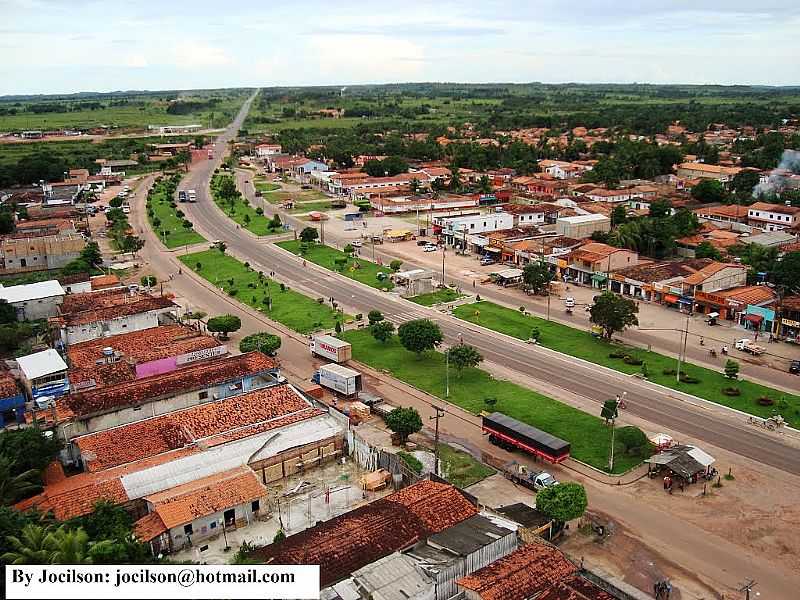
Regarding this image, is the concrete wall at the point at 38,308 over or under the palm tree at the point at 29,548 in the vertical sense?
under

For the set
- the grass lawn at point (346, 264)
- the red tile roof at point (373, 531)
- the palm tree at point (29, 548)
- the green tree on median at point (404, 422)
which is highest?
the palm tree at point (29, 548)

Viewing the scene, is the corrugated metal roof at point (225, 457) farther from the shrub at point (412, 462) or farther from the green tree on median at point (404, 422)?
the shrub at point (412, 462)

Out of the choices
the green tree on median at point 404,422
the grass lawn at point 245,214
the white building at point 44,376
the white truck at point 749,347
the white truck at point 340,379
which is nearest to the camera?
the green tree on median at point 404,422

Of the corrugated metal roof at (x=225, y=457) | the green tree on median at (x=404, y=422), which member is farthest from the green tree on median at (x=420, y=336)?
the corrugated metal roof at (x=225, y=457)

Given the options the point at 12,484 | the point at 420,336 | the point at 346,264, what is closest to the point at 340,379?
the point at 420,336

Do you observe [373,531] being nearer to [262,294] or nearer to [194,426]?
[194,426]

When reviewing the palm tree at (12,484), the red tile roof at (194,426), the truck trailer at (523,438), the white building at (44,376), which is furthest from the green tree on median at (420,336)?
the palm tree at (12,484)

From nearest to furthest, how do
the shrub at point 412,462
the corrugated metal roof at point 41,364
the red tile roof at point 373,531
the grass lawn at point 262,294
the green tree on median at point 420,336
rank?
the red tile roof at point 373,531, the shrub at point 412,462, the corrugated metal roof at point 41,364, the green tree on median at point 420,336, the grass lawn at point 262,294

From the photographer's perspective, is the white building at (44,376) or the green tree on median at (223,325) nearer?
the white building at (44,376)
